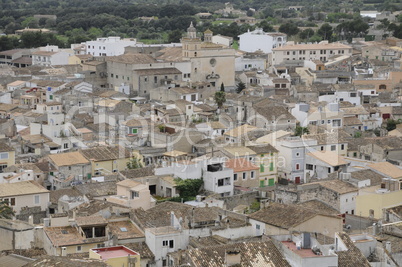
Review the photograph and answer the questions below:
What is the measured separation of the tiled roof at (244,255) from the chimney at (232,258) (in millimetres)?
43

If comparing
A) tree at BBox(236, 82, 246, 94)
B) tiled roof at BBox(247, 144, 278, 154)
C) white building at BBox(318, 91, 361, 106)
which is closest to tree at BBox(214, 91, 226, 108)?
white building at BBox(318, 91, 361, 106)

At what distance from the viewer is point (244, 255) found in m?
16.4

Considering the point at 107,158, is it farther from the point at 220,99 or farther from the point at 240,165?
the point at 220,99

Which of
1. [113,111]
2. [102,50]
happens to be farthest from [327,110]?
[102,50]

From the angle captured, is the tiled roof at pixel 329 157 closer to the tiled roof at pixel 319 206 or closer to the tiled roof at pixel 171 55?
the tiled roof at pixel 319 206

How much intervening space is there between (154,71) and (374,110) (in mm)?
12768

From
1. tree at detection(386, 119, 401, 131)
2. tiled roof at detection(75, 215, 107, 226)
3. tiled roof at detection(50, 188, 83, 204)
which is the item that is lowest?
tree at detection(386, 119, 401, 131)

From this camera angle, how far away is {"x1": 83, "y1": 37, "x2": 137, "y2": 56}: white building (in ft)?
196

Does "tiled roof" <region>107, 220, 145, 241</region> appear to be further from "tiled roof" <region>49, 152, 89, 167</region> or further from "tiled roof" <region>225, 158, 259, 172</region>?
Result: "tiled roof" <region>49, 152, 89, 167</region>

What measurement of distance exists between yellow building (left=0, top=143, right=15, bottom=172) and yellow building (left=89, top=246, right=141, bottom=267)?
1220 cm

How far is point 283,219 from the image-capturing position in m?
18.8

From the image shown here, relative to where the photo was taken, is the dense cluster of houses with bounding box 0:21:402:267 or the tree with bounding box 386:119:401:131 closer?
the dense cluster of houses with bounding box 0:21:402:267

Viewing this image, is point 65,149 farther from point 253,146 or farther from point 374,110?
point 374,110

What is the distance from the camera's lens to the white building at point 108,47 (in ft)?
196
